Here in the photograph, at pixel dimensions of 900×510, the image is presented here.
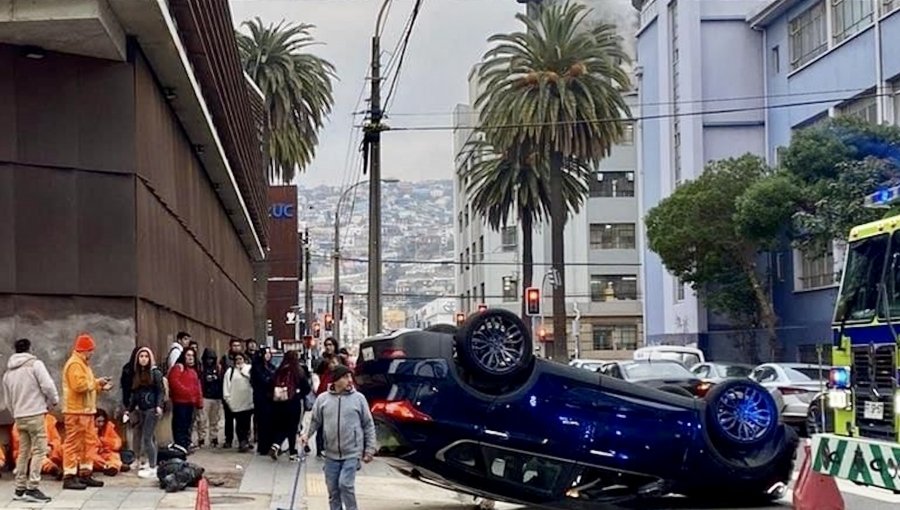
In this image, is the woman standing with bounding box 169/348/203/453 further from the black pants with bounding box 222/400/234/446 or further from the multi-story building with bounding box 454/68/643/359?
the multi-story building with bounding box 454/68/643/359

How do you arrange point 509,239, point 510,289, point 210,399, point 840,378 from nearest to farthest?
point 840,378, point 210,399, point 510,289, point 509,239

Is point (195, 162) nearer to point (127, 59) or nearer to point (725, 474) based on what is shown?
point (127, 59)

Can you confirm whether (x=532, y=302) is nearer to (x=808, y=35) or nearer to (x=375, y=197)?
(x=375, y=197)

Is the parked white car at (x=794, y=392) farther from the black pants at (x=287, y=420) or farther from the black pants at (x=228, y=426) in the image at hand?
the black pants at (x=228, y=426)

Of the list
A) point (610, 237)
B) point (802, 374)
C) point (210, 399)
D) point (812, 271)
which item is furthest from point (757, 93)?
point (210, 399)

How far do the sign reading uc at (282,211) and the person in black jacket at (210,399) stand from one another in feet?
139

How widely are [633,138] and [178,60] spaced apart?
69.8m

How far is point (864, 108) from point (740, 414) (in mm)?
31115

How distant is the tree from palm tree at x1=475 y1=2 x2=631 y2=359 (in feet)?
13.0

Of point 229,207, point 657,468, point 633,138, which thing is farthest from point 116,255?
point 633,138

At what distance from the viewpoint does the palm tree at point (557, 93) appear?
4281cm

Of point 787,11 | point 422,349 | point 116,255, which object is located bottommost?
point 422,349

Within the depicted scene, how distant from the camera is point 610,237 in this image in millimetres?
88375

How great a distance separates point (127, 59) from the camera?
17203 mm
